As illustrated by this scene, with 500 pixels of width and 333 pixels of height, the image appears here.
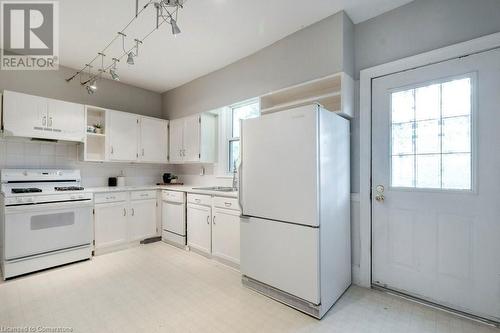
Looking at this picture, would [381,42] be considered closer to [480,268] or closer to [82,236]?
[480,268]

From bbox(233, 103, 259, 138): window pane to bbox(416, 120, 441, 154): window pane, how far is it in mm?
2090

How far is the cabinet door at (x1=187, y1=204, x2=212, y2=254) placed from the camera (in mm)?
3123

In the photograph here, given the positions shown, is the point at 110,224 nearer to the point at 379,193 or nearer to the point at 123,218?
the point at 123,218

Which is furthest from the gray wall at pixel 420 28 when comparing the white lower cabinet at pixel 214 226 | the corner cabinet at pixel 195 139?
the corner cabinet at pixel 195 139

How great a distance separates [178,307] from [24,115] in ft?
9.60

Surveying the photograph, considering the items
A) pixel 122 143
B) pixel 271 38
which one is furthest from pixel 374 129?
pixel 122 143

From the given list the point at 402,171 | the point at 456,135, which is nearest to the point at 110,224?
the point at 402,171

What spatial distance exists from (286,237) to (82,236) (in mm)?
2632

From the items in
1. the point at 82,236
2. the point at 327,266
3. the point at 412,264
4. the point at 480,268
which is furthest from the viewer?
the point at 82,236

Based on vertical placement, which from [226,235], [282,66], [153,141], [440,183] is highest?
[282,66]

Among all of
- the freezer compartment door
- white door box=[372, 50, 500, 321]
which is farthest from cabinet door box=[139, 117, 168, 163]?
white door box=[372, 50, 500, 321]

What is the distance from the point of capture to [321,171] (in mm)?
1972

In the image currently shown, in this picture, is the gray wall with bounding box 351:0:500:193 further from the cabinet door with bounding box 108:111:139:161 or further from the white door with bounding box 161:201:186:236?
the cabinet door with bounding box 108:111:139:161

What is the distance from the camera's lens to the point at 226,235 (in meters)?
2.89
